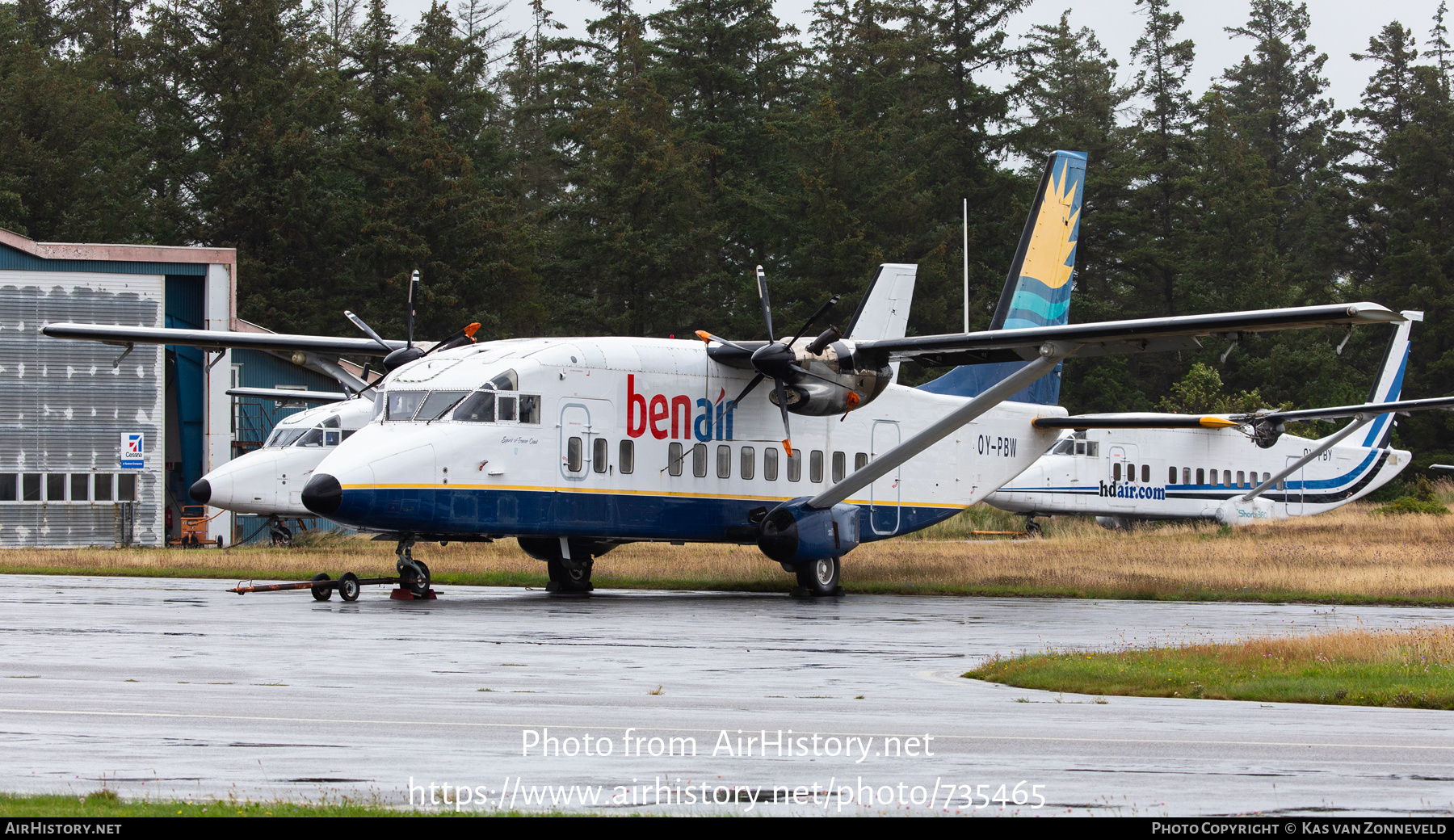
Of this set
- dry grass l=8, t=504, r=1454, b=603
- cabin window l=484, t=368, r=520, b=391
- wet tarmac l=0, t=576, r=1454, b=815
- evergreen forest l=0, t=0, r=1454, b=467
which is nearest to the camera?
wet tarmac l=0, t=576, r=1454, b=815

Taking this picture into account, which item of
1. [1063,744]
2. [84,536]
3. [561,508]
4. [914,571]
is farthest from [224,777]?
[84,536]

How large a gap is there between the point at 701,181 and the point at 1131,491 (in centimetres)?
3362

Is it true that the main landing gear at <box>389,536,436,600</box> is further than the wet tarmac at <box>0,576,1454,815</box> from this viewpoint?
Yes

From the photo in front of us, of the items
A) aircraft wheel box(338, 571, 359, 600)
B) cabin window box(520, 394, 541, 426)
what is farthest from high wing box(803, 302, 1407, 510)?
aircraft wheel box(338, 571, 359, 600)

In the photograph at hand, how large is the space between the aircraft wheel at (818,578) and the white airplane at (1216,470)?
16595 mm

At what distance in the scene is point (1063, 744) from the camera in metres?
8.81

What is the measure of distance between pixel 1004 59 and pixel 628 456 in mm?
57844

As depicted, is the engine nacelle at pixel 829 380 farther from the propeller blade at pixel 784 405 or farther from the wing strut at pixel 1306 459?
the wing strut at pixel 1306 459

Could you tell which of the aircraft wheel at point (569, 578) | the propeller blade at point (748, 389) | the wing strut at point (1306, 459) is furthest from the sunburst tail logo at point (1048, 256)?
the wing strut at point (1306, 459)

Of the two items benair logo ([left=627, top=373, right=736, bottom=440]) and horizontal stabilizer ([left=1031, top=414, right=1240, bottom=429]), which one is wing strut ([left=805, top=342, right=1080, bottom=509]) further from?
horizontal stabilizer ([left=1031, top=414, right=1240, bottom=429])

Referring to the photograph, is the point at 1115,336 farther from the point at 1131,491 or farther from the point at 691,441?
the point at 1131,491

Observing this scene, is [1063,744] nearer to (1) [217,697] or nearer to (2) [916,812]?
(2) [916,812]

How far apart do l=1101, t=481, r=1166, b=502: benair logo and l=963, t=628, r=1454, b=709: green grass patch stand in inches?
1115

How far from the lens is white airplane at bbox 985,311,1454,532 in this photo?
42000 millimetres
